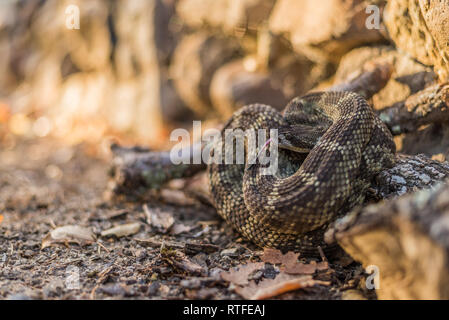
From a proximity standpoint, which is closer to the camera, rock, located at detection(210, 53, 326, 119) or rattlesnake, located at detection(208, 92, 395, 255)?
rattlesnake, located at detection(208, 92, 395, 255)

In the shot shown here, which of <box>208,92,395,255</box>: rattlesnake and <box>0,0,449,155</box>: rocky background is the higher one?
<box>0,0,449,155</box>: rocky background

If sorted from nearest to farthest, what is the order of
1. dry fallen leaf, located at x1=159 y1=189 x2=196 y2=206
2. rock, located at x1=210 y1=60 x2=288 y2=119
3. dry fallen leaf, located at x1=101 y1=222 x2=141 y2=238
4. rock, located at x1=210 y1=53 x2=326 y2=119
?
dry fallen leaf, located at x1=101 y1=222 x2=141 y2=238, dry fallen leaf, located at x1=159 y1=189 x2=196 y2=206, rock, located at x1=210 y1=53 x2=326 y2=119, rock, located at x1=210 y1=60 x2=288 y2=119

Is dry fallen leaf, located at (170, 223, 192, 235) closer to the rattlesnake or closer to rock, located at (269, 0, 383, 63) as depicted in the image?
the rattlesnake

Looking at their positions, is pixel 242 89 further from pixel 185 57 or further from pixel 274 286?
pixel 274 286

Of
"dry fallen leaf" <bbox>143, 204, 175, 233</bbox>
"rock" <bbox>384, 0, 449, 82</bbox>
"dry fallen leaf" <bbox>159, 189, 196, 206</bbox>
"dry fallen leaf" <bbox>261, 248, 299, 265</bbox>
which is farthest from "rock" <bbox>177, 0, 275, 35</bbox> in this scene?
"dry fallen leaf" <bbox>261, 248, 299, 265</bbox>

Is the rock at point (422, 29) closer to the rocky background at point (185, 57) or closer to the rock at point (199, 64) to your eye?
the rocky background at point (185, 57)

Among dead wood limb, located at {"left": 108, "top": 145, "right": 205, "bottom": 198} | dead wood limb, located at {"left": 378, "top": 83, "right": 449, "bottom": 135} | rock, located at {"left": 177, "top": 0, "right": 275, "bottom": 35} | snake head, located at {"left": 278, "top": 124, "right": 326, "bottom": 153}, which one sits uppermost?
rock, located at {"left": 177, "top": 0, "right": 275, "bottom": 35}
